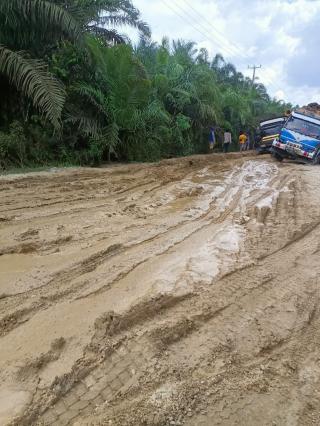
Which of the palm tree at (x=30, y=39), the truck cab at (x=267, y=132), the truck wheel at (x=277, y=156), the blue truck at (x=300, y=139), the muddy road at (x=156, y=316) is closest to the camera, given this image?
the muddy road at (x=156, y=316)

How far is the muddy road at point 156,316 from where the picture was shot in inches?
98.5

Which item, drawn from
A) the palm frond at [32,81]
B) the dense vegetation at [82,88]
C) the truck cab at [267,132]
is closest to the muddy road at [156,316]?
the palm frond at [32,81]

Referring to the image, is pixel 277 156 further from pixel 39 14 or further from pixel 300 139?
pixel 39 14

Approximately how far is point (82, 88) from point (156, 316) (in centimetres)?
1018

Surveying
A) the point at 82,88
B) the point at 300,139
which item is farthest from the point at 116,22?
the point at 300,139

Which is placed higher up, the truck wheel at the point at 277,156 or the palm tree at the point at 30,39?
the palm tree at the point at 30,39

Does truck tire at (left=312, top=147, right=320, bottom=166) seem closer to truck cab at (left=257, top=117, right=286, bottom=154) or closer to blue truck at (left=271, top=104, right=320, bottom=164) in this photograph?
blue truck at (left=271, top=104, right=320, bottom=164)

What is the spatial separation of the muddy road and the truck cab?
1627 cm

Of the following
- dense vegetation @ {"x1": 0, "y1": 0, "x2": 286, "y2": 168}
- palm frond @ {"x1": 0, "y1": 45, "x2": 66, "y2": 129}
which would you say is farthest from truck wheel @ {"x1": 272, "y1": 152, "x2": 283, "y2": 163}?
palm frond @ {"x1": 0, "y1": 45, "x2": 66, "y2": 129}

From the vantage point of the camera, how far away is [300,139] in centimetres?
1753

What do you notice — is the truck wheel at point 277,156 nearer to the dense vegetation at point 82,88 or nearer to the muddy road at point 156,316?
the dense vegetation at point 82,88

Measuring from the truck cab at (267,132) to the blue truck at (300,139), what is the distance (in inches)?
167

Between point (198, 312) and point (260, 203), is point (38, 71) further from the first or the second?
point (198, 312)

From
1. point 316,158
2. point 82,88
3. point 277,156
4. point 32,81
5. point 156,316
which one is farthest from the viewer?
point 277,156
